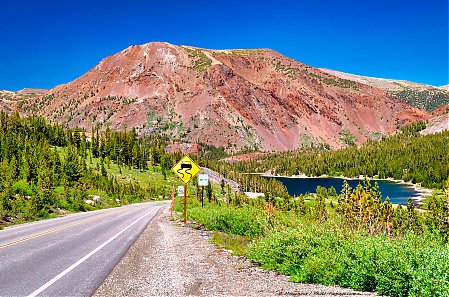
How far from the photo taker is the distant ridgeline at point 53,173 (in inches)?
1215

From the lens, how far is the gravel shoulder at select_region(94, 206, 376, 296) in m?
8.32

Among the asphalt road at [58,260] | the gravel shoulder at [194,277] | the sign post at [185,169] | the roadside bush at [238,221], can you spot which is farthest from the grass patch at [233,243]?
the sign post at [185,169]

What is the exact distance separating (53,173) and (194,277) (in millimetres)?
47875

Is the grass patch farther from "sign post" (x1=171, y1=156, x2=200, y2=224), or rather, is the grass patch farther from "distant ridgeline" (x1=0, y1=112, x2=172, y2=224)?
"distant ridgeline" (x1=0, y1=112, x2=172, y2=224)

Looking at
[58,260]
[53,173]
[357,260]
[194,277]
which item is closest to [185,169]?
[58,260]

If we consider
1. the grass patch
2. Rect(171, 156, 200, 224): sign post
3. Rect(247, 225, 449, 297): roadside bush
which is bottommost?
the grass patch

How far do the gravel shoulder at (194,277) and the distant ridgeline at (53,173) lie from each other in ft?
57.6

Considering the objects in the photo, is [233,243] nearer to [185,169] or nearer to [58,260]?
[58,260]

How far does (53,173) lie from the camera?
52.0 metres

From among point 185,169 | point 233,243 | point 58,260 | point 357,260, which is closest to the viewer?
point 357,260

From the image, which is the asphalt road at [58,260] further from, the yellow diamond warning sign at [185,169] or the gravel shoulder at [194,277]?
the yellow diamond warning sign at [185,169]

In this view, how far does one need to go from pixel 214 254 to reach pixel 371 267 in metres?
6.66

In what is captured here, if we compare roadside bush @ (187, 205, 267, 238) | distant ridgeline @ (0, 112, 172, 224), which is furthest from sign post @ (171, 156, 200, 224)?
distant ridgeline @ (0, 112, 172, 224)

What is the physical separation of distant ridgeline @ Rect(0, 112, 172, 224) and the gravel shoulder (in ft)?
57.6
